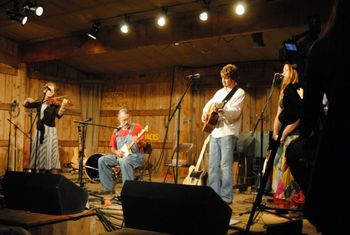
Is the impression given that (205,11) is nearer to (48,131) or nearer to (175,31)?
(175,31)

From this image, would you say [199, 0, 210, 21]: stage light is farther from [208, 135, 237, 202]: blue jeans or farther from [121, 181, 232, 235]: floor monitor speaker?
[121, 181, 232, 235]: floor monitor speaker

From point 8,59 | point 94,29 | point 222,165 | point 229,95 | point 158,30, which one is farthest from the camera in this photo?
point 8,59

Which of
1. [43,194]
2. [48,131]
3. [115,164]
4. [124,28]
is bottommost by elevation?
[43,194]

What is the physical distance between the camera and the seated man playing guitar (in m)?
5.36

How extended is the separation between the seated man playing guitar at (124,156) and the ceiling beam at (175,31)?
162 cm

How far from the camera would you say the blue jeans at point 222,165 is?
4.30m

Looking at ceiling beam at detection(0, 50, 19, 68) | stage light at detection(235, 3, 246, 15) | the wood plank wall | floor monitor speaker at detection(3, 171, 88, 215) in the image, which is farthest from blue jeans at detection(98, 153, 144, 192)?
ceiling beam at detection(0, 50, 19, 68)

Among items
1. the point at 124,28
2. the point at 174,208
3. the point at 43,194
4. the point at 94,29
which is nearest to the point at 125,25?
the point at 124,28

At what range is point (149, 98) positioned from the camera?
30.8ft

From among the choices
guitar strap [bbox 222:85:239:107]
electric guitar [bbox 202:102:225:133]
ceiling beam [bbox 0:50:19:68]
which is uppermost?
ceiling beam [bbox 0:50:19:68]

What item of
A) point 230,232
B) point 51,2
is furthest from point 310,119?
point 51,2

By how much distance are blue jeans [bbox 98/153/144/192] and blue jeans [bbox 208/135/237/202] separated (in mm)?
1417

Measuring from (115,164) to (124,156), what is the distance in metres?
0.21

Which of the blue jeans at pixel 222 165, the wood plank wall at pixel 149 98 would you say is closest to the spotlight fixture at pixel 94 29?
the wood plank wall at pixel 149 98
